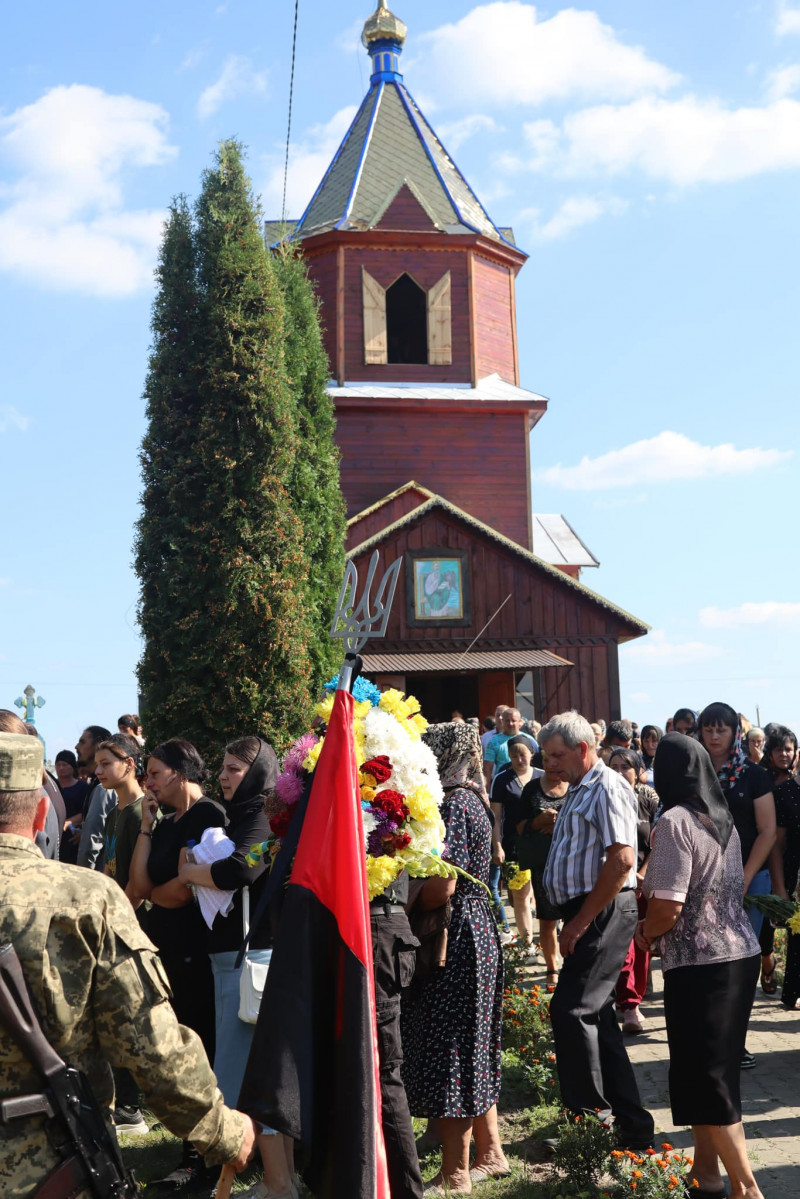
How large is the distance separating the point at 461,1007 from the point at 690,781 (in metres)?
1.58

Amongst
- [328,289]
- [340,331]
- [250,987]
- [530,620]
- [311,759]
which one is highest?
[328,289]

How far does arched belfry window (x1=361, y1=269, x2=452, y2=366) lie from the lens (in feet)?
82.8

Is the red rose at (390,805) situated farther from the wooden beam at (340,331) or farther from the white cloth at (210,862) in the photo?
the wooden beam at (340,331)

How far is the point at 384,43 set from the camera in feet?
99.2

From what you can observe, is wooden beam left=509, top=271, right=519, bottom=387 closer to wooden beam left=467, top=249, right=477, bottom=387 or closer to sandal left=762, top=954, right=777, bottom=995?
wooden beam left=467, top=249, right=477, bottom=387

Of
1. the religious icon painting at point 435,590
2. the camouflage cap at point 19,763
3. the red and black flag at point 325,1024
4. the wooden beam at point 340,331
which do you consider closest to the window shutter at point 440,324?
the wooden beam at point 340,331

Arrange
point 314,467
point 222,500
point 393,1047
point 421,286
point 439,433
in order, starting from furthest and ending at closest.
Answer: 1. point 421,286
2. point 439,433
3. point 314,467
4. point 222,500
5. point 393,1047

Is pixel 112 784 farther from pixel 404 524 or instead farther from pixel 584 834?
pixel 404 524

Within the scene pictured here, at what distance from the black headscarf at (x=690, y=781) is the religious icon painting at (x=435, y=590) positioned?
18151 millimetres

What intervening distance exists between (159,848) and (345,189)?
2402 cm

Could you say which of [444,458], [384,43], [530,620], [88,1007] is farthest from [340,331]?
[88,1007]

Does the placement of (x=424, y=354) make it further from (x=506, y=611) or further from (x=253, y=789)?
(x=253, y=789)

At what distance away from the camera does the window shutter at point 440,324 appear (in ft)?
84.2

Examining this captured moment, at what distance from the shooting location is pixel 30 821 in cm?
292
